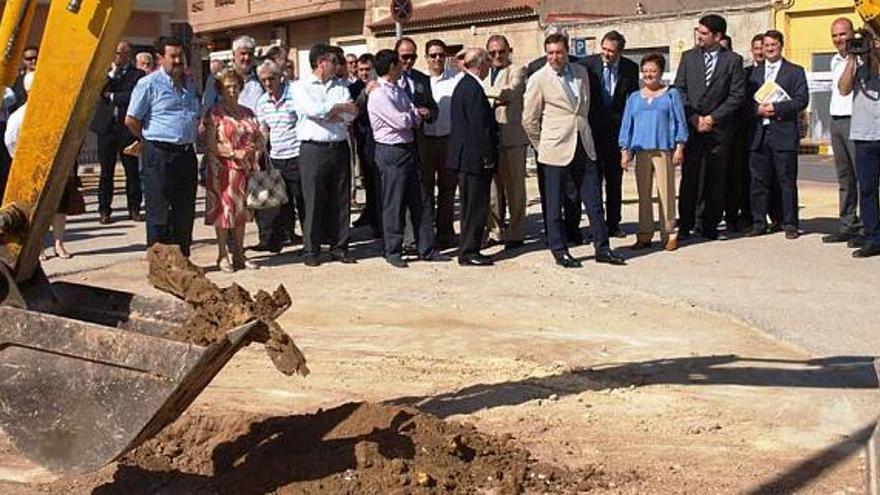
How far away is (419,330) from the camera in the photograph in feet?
26.6

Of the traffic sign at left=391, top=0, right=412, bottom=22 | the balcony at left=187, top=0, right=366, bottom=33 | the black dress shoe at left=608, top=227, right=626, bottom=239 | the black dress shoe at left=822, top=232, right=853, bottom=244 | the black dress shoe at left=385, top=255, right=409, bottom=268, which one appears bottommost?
the black dress shoe at left=822, top=232, right=853, bottom=244

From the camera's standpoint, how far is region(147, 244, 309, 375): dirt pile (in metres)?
4.54

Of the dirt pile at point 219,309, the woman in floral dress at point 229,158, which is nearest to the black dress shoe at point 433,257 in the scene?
the woman in floral dress at point 229,158

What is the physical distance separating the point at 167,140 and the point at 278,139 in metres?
1.76

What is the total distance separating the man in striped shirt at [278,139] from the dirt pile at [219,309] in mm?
6034

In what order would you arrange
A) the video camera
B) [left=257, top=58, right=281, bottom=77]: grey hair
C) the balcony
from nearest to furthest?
the video camera, [left=257, top=58, right=281, bottom=77]: grey hair, the balcony

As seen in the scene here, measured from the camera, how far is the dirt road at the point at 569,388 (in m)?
5.32

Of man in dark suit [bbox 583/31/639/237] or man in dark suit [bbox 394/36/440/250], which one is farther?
man in dark suit [bbox 583/31/639/237]

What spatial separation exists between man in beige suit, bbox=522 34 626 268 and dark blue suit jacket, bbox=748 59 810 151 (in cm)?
225

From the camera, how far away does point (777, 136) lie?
39.1 feet

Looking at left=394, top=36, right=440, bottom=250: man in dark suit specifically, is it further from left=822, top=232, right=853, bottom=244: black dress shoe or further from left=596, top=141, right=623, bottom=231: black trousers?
left=822, top=232, right=853, bottom=244: black dress shoe

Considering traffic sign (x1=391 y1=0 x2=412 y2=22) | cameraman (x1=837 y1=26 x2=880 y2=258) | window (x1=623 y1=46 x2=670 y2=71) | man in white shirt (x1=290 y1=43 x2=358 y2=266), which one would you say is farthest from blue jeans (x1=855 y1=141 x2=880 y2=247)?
window (x1=623 y1=46 x2=670 y2=71)

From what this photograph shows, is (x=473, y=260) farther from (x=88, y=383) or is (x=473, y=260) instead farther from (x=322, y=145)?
(x=88, y=383)

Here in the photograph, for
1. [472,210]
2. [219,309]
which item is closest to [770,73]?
[472,210]
